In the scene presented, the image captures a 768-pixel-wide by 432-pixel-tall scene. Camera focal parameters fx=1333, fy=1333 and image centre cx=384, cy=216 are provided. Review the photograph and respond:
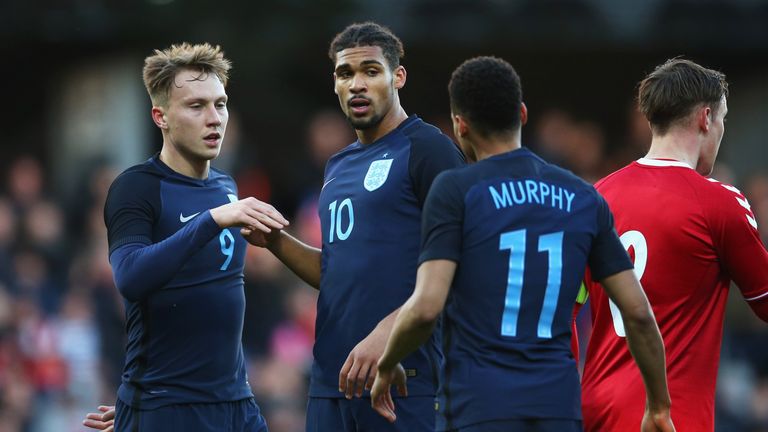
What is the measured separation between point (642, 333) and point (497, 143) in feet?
3.09

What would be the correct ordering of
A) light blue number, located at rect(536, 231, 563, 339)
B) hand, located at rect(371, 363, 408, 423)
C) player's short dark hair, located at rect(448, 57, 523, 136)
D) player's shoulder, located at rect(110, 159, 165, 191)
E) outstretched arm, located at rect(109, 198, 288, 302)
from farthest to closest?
1. player's shoulder, located at rect(110, 159, 165, 191)
2. outstretched arm, located at rect(109, 198, 288, 302)
3. hand, located at rect(371, 363, 408, 423)
4. player's short dark hair, located at rect(448, 57, 523, 136)
5. light blue number, located at rect(536, 231, 563, 339)

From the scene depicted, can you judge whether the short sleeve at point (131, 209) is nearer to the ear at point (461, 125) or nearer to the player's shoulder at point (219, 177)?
the player's shoulder at point (219, 177)

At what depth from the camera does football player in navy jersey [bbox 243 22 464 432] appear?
5.98 metres

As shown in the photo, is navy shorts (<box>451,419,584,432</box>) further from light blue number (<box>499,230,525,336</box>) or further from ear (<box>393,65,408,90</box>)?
ear (<box>393,65,408,90</box>)

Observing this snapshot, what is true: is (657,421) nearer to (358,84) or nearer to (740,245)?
(740,245)

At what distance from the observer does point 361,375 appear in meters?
5.77

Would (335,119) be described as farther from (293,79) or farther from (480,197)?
(480,197)

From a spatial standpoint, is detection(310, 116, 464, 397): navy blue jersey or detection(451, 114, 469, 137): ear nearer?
detection(451, 114, 469, 137): ear

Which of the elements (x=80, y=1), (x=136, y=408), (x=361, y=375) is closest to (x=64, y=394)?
(x=80, y=1)

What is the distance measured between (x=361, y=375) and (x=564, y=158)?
31.7 ft

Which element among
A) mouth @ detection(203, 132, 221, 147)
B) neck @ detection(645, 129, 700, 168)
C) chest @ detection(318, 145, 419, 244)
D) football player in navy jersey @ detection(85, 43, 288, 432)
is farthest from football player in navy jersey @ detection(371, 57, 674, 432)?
mouth @ detection(203, 132, 221, 147)

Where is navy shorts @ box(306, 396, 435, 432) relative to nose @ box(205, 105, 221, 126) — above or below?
below

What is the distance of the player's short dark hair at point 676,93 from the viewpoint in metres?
6.05

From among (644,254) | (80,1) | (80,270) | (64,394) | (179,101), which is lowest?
Answer: (64,394)
